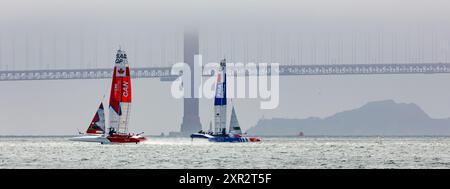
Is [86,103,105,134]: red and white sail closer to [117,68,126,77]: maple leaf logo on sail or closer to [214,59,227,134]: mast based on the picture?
[117,68,126,77]: maple leaf logo on sail

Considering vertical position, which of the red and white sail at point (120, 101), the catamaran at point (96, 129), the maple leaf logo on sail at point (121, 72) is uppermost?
the maple leaf logo on sail at point (121, 72)

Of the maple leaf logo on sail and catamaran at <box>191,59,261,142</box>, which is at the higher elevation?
the maple leaf logo on sail

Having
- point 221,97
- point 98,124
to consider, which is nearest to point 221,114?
point 221,97

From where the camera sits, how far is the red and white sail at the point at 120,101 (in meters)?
44.3

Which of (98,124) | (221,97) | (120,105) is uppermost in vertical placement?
(221,97)

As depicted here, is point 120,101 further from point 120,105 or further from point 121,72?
point 121,72

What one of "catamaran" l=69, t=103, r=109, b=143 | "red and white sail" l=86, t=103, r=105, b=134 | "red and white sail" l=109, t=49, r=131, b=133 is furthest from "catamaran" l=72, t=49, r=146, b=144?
"red and white sail" l=86, t=103, r=105, b=134

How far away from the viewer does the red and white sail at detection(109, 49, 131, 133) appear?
4434cm

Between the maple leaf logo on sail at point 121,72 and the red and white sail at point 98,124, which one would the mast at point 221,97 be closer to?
the red and white sail at point 98,124

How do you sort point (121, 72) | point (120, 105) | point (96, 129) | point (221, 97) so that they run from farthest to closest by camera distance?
point (221, 97), point (96, 129), point (121, 72), point (120, 105)

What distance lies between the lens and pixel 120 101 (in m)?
44.4

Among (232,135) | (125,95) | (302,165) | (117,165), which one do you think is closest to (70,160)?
(117,165)

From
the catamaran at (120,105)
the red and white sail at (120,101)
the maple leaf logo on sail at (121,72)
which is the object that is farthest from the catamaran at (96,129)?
the maple leaf logo on sail at (121,72)
